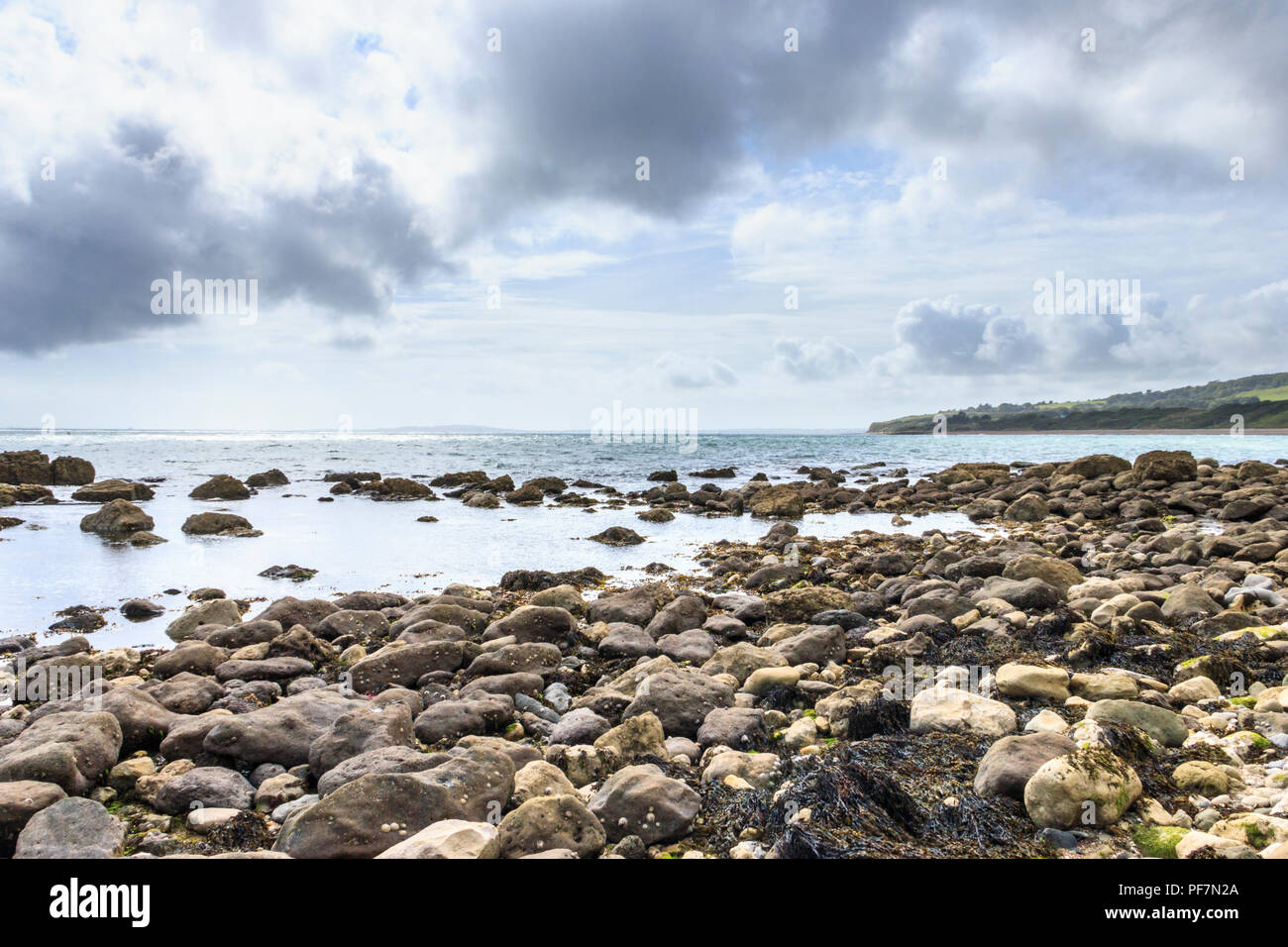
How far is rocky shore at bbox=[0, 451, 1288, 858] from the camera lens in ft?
13.9

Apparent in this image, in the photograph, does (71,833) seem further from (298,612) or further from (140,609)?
(140,609)

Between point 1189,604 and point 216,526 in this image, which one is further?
point 216,526

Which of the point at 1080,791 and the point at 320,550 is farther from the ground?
the point at 1080,791

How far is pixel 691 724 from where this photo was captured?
6359 millimetres

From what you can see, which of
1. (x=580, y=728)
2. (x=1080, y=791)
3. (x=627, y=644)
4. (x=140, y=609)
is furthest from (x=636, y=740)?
(x=140, y=609)

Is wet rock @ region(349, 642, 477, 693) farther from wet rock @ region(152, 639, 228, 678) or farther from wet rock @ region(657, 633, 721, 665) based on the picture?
wet rock @ region(657, 633, 721, 665)

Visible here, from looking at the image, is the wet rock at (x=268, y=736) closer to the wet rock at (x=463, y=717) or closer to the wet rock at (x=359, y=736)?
the wet rock at (x=359, y=736)

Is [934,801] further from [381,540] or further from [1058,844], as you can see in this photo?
[381,540]

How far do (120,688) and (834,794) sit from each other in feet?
21.4

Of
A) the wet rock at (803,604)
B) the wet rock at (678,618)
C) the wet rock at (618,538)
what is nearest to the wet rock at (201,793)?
the wet rock at (678,618)

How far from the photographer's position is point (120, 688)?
6656mm

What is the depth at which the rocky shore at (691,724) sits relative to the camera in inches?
167
